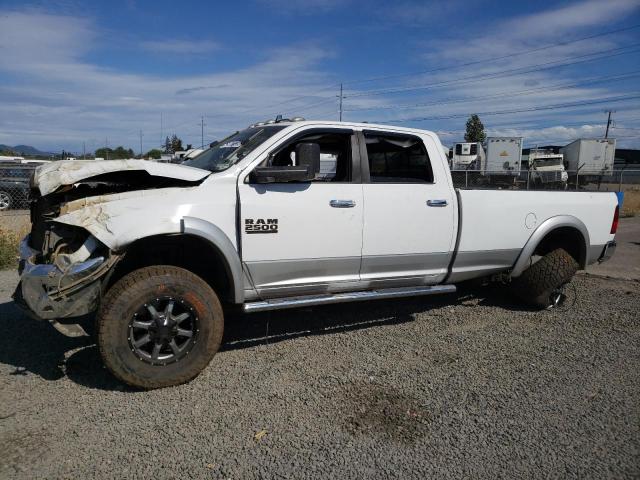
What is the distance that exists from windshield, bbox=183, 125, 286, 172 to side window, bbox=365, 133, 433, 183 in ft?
3.33

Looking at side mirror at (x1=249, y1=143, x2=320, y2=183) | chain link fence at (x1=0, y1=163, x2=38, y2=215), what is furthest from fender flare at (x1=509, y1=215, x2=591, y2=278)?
chain link fence at (x1=0, y1=163, x2=38, y2=215)

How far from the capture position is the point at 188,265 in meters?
4.23

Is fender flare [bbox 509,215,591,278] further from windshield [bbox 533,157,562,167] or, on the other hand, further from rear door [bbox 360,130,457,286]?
windshield [bbox 533,157,562,167]

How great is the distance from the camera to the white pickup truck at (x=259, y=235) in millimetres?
3488

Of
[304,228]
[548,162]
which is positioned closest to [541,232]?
[304,228]

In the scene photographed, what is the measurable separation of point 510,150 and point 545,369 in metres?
30.1

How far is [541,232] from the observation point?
545cm

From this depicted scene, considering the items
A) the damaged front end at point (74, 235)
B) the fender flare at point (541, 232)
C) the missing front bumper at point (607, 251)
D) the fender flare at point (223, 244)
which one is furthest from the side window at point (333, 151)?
the missing front bumper at point (607, 251)

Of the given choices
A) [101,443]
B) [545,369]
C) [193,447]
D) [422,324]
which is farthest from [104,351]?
[545,369]

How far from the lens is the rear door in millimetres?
4527

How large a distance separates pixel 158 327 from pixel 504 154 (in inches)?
1246

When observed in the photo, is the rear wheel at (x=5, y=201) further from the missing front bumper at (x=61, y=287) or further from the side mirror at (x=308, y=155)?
the side mirror at (x=308, y=155)

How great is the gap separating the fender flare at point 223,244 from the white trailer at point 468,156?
96.8 feet

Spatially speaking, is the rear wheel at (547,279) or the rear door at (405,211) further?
the rear wheel at (547,279)
